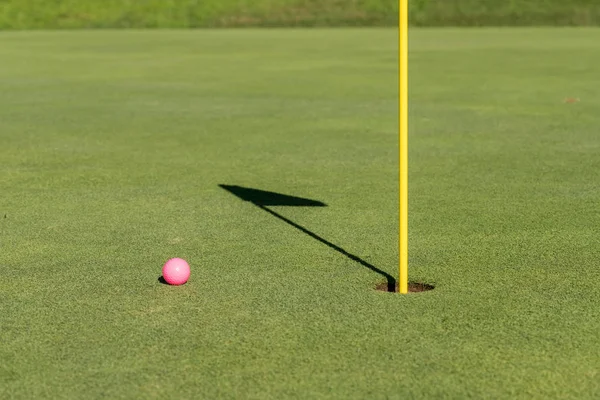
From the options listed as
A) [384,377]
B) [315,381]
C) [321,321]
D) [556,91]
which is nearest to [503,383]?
[384,377]

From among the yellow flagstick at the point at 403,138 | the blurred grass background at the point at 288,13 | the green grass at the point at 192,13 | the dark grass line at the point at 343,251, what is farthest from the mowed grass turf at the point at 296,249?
the green grass at the point at 192,13

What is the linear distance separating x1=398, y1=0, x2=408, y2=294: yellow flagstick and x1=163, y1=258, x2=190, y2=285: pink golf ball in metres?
1.10

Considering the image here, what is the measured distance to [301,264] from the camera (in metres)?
6.18

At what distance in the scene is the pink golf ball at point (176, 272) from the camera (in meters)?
5.71

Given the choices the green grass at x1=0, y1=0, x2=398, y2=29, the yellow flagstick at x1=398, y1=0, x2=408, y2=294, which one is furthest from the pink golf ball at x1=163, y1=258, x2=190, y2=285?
the green grass at x1=0, y1=0, x2=398, y2=29

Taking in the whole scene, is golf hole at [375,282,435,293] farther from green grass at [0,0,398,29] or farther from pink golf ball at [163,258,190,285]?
green grass at [0,0,398,29]

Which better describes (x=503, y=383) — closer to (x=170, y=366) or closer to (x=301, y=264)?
(x=170, y=366)

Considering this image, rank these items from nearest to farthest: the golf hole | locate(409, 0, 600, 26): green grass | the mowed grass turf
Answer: the mowed grass turf < the golf hole < locate(409, 0, 600, 26): green grass

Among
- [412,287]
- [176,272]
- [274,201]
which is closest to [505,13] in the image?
[274,201]

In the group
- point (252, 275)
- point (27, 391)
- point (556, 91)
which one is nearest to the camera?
point (27, 391)

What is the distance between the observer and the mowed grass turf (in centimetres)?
440

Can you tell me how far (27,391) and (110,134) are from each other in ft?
27.2

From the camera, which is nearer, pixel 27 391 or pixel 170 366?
pixel 27 391

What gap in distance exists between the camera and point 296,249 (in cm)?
657
